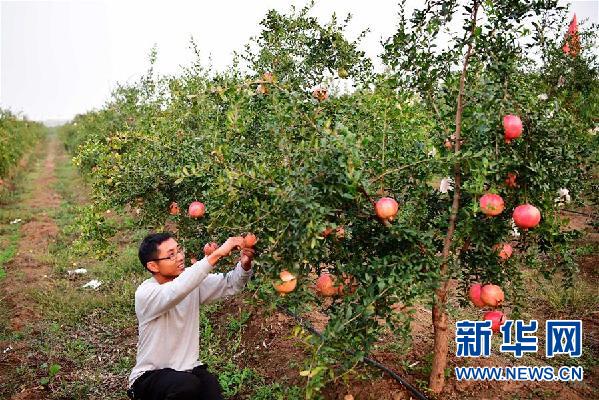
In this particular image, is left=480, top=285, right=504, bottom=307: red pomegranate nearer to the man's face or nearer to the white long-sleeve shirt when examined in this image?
the white long-sleeve shirt

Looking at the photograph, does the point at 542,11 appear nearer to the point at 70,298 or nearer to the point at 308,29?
the point at 308,29

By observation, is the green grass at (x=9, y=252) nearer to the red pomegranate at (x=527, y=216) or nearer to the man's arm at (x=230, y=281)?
the man's arm at (x=230, y=281)

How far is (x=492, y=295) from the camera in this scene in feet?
9.00

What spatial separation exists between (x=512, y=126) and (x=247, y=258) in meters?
1.53

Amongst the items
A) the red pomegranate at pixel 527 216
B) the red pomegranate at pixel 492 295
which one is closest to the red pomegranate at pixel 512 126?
the red pomegranate at pixel 527 216

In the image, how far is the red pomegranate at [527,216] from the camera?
8.13 feet

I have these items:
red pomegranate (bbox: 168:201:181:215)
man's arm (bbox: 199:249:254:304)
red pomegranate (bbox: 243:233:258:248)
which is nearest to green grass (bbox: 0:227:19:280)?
red pomegranate (bbox: 168:201:181:215)

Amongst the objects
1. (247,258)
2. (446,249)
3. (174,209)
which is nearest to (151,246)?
(247,258)

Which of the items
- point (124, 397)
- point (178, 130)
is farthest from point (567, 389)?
point (178, 130)

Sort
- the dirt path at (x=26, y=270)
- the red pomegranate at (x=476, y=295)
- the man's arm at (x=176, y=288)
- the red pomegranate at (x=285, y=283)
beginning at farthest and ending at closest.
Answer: the dirt path at (x=26, y=270) < the red pomegranate at (x=476, y=295) < the man's arm at (x=176, y=288) < the red pomegranate at (x=285, y=283)

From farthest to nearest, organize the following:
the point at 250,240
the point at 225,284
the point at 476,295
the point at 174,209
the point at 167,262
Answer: the point at 174,209 → the point at 225,284 → the point at 167,262 → the point at 476,295 → the point at 250,240

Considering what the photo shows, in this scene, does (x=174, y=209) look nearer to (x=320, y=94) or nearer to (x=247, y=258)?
(x=247, y=258)

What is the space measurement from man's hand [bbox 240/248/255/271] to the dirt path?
8.21 feet

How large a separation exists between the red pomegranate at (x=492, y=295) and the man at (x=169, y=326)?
4.32 feet
